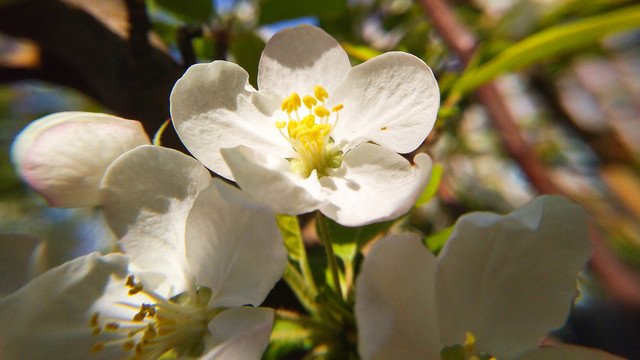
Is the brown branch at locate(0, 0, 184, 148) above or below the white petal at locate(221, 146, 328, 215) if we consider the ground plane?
below

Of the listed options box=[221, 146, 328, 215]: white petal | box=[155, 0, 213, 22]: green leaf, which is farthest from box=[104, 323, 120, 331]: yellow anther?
box=[155, 0, 213, 22]: green leaf

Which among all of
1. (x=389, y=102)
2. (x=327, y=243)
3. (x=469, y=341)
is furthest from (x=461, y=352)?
(x=389, y=102)

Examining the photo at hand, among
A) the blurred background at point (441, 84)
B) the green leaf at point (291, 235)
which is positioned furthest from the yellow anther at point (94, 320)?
the green leaf at point (291, 235)

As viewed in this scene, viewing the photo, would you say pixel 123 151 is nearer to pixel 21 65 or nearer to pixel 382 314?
pixel 382 314

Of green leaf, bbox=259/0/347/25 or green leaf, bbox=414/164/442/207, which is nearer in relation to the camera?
green leaf, bbox=414/164/442/207

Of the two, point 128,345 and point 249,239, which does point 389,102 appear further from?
point 128,345

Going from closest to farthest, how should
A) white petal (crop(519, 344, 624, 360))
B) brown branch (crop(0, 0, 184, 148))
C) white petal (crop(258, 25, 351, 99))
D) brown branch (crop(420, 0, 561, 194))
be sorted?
white petal (crop(519, 344, 624, 360)) < white petal (crop(258, 25, 351, 99)) < brown branch (crop(0, 0, 184, 148)) < brown branch (crop(420, 0, 561, 194))

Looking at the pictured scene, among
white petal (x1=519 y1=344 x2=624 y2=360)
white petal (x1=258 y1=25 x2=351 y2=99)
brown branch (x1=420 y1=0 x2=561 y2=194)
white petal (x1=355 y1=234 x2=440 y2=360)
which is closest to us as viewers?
white petal (x1=355 y1=234 x2=440 y2=360)

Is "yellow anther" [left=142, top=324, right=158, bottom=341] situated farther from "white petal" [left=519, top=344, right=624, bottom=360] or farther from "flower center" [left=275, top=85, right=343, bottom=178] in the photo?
"white petal" [left=519, top=344, right=624, bottom=360]
